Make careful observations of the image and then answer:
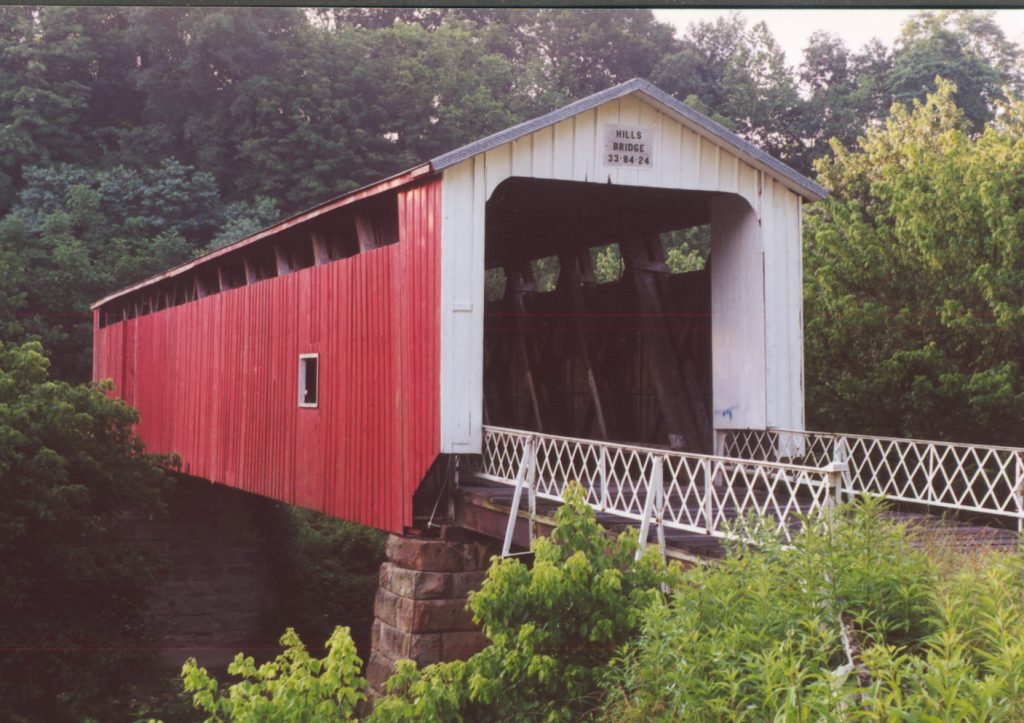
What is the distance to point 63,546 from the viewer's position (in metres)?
16.7

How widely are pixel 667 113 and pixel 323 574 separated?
17.8 meters

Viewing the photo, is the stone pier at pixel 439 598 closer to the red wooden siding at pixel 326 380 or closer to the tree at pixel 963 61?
the red wooden siding at pixel 326 380

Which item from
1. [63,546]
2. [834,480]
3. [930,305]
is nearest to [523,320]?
[930,305]

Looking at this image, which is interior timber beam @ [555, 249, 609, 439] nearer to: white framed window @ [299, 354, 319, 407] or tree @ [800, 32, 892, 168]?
white framed window @ [299, 354, 319, 407]

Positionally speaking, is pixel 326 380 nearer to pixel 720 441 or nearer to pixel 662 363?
pixel 662 363

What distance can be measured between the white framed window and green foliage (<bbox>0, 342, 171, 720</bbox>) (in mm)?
3790

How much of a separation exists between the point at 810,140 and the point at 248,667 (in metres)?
30.0

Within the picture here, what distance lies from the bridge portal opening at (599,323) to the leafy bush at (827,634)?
698cm

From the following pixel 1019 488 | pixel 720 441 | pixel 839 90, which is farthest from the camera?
pixel 839 90

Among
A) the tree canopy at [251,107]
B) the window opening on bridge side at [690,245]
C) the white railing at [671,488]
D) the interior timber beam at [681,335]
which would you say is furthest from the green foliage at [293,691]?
the window opening on bridge side at [690,245]

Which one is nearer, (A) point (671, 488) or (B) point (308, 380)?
(A) point (671, 488)

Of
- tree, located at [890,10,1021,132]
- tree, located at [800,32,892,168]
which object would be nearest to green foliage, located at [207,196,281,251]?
tree, located at [800,32,892,168]

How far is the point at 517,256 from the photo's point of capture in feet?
59.2

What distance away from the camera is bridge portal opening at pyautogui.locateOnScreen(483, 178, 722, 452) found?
1348cm
